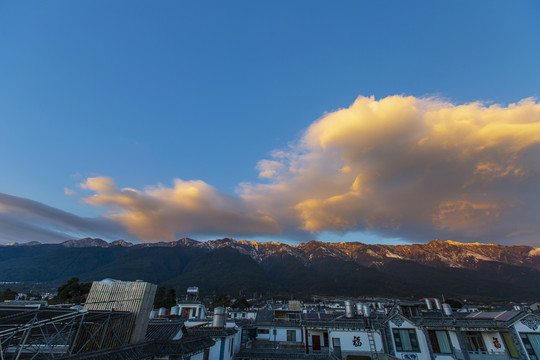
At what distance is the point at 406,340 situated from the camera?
3359cm

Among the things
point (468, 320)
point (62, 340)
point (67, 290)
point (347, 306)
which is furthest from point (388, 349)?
point (67, 290)

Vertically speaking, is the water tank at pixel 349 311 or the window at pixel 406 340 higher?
the water tank at pixel 349 311

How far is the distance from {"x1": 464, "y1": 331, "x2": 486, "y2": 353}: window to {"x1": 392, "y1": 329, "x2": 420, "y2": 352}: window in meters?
6.49

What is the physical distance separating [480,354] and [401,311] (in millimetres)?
9567

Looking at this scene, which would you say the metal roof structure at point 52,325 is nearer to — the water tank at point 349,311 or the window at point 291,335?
Answer: the water tank at point 349,311

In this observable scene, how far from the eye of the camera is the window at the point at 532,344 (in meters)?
28.8

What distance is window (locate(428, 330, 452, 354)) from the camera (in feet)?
107

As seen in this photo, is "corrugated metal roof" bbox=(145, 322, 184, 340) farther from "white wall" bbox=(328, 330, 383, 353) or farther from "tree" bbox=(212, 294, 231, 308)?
"tree" bbox=(212, 294, 231, 308)

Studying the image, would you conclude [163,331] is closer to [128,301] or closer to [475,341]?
[128,301]

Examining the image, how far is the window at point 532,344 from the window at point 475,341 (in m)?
4.30

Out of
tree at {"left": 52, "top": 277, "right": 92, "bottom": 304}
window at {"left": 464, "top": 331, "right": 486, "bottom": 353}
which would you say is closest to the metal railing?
window at {"left": 464, "top": 331, "right": 486, "bottom": 353}

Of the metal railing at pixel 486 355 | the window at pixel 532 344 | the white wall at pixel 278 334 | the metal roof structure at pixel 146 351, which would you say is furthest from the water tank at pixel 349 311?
the metal roof structure at pixel 146 351

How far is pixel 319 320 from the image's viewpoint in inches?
1575

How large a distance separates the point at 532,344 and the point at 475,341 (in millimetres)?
5562
